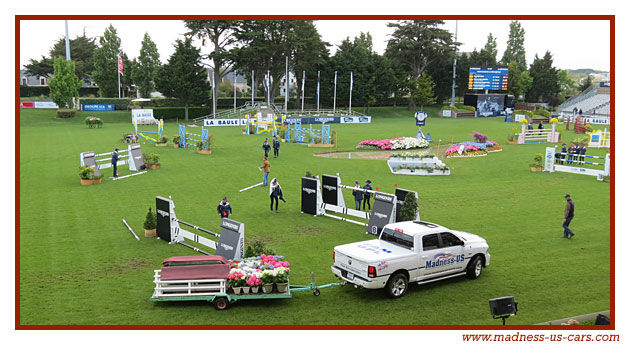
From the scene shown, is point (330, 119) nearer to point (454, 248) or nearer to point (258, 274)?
point (454, 248)

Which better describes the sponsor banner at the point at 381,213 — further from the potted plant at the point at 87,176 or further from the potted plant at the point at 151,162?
the potted plant at the point at 151,162

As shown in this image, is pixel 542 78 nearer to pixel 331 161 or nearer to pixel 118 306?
pixel 331 161

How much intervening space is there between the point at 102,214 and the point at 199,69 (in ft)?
200

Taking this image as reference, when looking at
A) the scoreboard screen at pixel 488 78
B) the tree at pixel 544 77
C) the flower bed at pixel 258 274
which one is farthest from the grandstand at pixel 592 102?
the flower bed at pixel 258 274

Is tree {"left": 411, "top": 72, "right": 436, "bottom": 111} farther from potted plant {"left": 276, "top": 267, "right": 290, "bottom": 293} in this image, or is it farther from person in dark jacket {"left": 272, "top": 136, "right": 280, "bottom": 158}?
potted plant {"left": 276, "top": 267, "right": 290, "bottom": 293}

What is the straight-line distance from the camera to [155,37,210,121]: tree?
77.6 meters

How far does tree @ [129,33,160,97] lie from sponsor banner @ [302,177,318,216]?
77556mm

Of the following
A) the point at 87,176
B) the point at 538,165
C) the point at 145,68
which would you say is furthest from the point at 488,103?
the point at 87,176

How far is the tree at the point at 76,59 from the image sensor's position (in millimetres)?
102875

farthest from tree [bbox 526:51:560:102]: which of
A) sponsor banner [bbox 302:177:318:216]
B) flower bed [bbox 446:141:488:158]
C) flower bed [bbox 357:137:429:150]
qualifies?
sponsor banner [bbox 302:177:318:216]

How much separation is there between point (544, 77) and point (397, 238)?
109 meters

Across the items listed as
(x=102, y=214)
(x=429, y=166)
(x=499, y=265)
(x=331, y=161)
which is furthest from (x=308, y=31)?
(x=499, y=265)

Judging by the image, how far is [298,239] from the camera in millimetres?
18438

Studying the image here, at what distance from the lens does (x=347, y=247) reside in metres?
14.2
